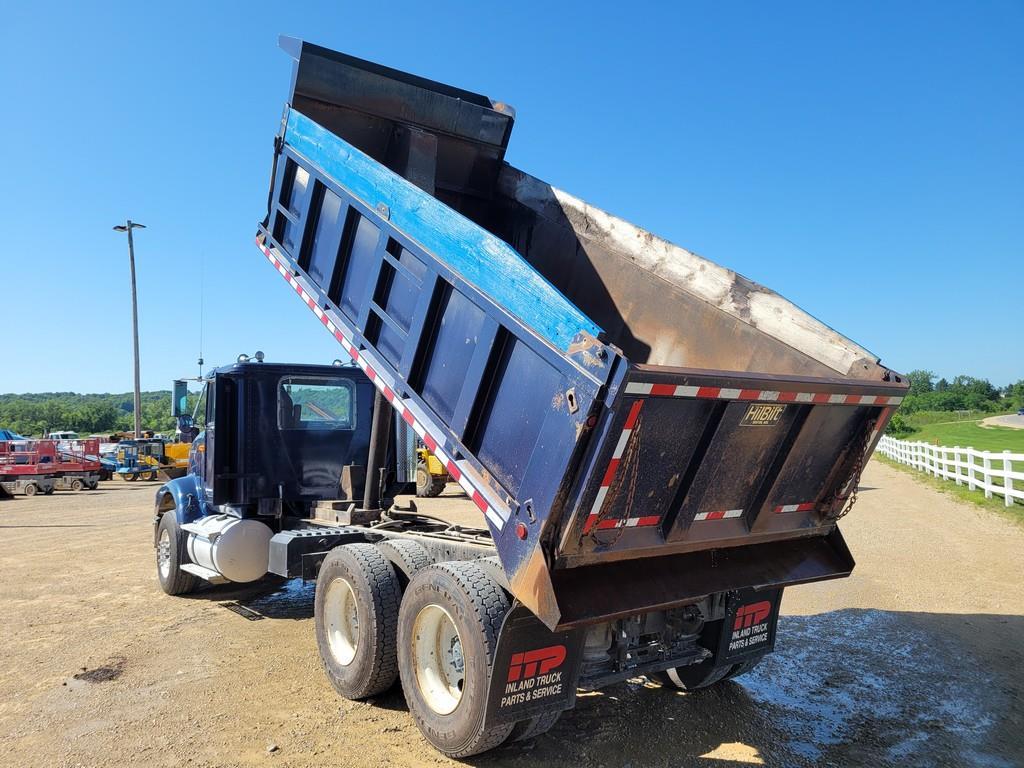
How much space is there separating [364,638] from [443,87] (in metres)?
4.95

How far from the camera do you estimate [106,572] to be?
9391 millimetres

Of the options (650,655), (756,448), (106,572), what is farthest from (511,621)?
(106,572)

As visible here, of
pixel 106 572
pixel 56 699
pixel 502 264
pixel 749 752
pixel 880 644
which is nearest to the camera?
pixel 502 264

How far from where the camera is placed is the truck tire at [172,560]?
7801 millimetres

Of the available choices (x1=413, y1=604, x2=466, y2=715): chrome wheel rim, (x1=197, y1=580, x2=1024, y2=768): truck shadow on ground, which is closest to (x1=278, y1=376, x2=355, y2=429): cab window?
(x1=197, y1=580, x2=1024, y2=768): truck shadow on ground

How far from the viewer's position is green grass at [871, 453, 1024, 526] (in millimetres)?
13234

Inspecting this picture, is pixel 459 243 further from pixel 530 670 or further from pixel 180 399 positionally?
pixel 180 399

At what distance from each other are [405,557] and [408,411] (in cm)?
Answer: 95

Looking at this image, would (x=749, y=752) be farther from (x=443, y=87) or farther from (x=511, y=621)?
(x=443, y=87)

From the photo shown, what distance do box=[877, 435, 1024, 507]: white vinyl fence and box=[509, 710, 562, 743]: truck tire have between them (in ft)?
26.2

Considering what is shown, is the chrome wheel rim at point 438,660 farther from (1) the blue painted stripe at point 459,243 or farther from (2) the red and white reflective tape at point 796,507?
(2) the red and white reflective tape at point 796,507

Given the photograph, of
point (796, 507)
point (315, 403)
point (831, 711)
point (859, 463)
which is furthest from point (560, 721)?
point (315, 403)

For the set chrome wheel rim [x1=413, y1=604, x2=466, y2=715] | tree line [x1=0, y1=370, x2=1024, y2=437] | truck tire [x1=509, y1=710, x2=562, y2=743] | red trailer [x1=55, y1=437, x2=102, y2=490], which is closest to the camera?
truck tire [x1=509, y1=710, x2=562, y2=743]

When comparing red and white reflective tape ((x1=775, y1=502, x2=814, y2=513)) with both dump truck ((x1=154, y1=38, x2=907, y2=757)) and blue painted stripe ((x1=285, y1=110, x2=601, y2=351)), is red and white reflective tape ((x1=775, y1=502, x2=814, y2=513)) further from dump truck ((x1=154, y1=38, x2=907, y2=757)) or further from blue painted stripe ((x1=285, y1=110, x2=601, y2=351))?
blue painted stripe ((x1=285, y1=110, x2=601, y2=351))
